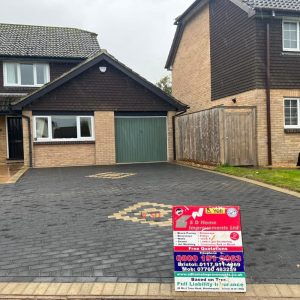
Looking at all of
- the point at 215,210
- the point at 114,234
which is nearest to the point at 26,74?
the point at 114,234

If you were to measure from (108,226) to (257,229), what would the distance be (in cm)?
230

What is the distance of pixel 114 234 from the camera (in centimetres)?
561

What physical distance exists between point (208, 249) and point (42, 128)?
15146 mm

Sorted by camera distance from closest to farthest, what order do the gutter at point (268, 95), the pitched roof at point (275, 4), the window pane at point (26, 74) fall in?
the pitched roof at point (275, 4) < the gutter at point (268, 95) < the window pane at point (26, 74)

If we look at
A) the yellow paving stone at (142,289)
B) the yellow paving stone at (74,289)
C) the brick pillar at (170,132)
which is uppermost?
the brick pillar at (170,132)

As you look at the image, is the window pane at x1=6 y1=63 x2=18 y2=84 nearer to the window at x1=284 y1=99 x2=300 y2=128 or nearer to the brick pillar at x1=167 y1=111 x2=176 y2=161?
the brick pillar at x1=167 y1=111 x2=176 y2=161

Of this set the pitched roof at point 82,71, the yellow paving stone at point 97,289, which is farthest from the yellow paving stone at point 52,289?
the pitched roof at point 82,71

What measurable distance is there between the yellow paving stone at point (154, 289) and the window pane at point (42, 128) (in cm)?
1474

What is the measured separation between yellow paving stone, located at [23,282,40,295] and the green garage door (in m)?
14.8

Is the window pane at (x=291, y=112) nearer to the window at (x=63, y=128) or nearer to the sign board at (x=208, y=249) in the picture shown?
the window at (x=63, y=128)

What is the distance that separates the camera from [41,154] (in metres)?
17.5

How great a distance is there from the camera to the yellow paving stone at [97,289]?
3.72 m

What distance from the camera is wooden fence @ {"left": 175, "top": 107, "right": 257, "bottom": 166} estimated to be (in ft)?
46.3

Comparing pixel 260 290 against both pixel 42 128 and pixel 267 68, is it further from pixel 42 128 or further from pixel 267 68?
pixel 42 128
